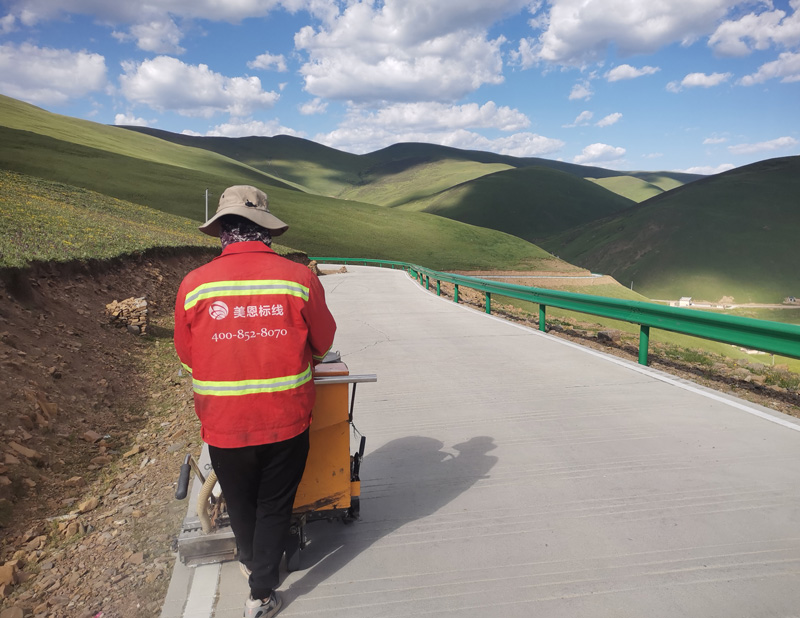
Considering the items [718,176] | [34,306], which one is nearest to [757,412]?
[34,306]

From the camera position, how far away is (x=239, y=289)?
291cm

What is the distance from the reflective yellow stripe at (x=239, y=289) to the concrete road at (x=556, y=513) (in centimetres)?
162

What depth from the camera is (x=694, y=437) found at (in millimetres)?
5473

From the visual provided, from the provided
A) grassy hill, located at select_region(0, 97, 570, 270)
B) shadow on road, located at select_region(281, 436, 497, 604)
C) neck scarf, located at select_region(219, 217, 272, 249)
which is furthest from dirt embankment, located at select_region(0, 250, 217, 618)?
grassy hill, located at select_region(0, 97, 570, 270)

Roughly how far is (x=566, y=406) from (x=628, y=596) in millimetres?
3561

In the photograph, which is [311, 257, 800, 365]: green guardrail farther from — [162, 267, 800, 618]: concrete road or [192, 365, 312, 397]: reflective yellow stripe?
[192, 365, 312, 397]: reflective yellow stripe

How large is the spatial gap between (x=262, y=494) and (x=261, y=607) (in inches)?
21.6

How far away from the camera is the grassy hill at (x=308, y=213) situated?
7212cm

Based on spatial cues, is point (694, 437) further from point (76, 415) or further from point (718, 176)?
point (718, 176)

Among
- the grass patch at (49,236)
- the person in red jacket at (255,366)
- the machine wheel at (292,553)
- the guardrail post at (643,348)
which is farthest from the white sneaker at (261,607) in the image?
the grass patch at (49,236)

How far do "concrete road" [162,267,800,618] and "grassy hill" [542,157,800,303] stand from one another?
11992 centimetres

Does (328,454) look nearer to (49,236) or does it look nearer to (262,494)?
(262,494)

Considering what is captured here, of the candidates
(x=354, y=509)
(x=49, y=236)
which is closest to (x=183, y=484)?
(x=354, y=509)

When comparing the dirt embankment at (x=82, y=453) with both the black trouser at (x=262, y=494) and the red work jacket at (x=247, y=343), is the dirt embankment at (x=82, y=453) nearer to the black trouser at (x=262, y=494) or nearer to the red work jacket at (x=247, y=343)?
the black trouser at (x=262, y=494)
